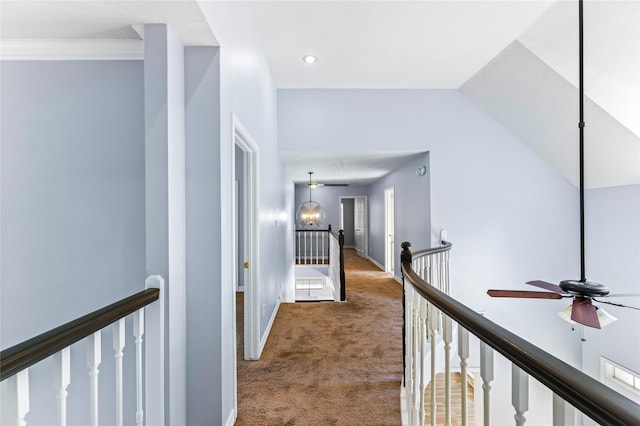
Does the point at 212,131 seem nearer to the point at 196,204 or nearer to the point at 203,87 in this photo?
the point at 203,87

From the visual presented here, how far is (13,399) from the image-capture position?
2.74 feet

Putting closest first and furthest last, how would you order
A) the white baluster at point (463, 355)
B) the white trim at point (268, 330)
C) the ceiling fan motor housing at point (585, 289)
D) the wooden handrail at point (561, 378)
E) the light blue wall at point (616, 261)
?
the wooden handrail at point (561, 378) < the white baluster at point (463, 355) < the ceiling fan motor housing at point (585, 289) < the white trim at point (268, 330) < the light blue wall at point (616, 261)

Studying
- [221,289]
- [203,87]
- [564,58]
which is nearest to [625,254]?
[564,58]

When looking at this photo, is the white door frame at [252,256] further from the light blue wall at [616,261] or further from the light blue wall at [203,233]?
the light blue wall at [616,261]

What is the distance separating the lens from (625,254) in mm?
3910

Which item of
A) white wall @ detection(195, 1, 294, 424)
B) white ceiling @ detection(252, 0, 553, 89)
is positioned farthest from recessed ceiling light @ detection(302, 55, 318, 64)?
white wall @ detection(195, 1, 294, 424)

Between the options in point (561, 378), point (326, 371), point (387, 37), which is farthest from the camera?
point (387, 37)

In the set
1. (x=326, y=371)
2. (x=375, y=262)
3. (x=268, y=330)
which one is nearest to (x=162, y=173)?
(x=326, y=371)

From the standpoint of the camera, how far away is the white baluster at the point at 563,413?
2.21ft

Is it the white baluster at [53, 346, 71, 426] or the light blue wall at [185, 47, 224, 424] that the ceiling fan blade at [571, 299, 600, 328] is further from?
the white baluster at [53, 346, 71, 426]

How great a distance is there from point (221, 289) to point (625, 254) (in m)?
4.90

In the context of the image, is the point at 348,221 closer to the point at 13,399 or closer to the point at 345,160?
the point at 345,160

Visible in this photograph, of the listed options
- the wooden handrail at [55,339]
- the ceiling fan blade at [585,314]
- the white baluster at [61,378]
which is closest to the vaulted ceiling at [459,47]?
the wooden handrail at [55,339]

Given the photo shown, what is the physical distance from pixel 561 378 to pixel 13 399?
1.35 meters
